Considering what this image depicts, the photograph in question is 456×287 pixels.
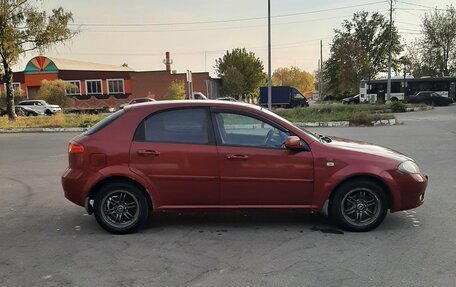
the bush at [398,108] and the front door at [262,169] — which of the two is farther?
the bush at [398,108]

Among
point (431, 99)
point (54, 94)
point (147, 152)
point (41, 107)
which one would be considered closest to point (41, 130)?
point (147, 152)

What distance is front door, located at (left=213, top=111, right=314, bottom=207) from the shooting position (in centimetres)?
504

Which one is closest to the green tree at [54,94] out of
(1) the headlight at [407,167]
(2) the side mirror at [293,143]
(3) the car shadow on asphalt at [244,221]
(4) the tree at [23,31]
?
(4) the tree at [23,31]

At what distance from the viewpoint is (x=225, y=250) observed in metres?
4.60

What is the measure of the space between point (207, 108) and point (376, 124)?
1759cm

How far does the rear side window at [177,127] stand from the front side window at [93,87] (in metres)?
58.1

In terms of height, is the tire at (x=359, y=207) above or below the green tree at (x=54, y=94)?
below

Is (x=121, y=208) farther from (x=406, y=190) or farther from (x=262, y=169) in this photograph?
(x=406, y=190)

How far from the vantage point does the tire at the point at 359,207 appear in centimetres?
509

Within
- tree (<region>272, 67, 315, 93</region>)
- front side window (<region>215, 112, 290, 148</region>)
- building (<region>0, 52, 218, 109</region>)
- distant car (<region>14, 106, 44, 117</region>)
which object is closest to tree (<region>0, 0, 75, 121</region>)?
distant car (<region>14, 106, 44, 117</region>)

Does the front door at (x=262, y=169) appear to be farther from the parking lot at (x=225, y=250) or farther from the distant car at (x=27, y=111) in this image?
the distant car at (x=27, y=111)

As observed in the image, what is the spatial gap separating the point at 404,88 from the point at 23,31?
40.2m

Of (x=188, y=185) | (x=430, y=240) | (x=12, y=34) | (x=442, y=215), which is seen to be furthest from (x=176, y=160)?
(x=12, y=34)

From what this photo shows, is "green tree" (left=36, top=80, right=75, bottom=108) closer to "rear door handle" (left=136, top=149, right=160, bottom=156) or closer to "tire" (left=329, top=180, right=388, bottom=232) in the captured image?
"rear door handle" (left=136, top=149, right=160, bottom=156)
